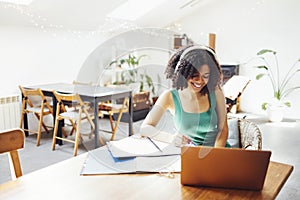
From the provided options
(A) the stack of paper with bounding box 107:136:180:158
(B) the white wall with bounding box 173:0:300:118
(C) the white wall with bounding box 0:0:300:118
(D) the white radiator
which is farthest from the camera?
(B) the white wall with bounding box 173:0:300:118

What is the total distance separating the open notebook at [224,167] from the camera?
955mm

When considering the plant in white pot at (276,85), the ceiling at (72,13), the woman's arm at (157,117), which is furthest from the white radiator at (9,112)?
the plant in white pot at (276,85)

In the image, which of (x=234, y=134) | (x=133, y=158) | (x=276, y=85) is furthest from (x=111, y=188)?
(x=276, y=85)

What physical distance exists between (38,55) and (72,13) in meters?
0.79

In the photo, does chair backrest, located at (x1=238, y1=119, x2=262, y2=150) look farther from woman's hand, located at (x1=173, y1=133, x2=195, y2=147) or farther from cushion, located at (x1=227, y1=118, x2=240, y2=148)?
woman's hand, located at (x1=173, y1=133, x2=195, y2=147)

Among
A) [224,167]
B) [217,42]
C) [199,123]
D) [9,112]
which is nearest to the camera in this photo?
[224,167]

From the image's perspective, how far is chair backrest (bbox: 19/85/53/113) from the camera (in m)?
3.76

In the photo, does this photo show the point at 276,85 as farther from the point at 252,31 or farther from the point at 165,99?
the point at 165,99

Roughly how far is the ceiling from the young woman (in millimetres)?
3008

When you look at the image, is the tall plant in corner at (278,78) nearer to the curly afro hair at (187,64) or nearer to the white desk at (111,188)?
the curly afro hair at (187,64)

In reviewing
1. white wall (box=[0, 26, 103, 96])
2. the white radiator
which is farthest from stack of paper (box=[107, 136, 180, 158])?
white wall (box=[0, 26, 103, 96])

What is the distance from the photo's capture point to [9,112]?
400 cm

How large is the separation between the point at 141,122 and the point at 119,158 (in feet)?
0.58

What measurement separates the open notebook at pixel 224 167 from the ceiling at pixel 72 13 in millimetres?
3269
